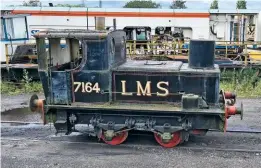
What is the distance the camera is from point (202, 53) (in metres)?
8.09

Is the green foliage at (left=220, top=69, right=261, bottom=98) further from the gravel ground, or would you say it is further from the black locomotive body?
the black locomotive body

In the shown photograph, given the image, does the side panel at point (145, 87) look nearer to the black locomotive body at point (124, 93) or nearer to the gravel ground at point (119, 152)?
the black locomotive body at point (124, 93)

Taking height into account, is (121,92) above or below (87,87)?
below

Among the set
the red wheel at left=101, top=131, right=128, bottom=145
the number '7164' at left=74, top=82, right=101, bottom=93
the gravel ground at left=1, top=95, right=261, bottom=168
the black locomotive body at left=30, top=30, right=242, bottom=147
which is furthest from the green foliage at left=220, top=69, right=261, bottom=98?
the number '7164' at left=74, top=82, right=101, bottom=93

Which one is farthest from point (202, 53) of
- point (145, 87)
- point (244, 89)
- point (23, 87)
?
point (23, 87)

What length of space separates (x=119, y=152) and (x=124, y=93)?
4.08ft

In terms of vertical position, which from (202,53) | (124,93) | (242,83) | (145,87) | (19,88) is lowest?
(19,88)

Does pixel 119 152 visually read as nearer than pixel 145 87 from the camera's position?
Yes

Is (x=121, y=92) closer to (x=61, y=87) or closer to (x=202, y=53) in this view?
(x=61, y=87)

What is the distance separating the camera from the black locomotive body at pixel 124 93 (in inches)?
310

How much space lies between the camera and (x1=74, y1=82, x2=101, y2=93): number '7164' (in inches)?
315

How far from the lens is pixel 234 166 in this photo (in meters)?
7.11

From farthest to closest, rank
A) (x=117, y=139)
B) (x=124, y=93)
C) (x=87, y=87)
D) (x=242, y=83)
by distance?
(x=242, y=83) < (x=117, y=139) < (x=124, y=93) < (x=87, y=87)

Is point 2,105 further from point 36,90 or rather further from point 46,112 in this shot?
point 46,112
